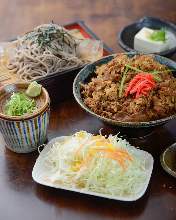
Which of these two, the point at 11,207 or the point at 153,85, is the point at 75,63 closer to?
the point at 153,85

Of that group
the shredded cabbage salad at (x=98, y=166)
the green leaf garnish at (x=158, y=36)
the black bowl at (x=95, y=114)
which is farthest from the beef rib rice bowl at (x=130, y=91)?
the green leaf garnish at (x=158, y=36)

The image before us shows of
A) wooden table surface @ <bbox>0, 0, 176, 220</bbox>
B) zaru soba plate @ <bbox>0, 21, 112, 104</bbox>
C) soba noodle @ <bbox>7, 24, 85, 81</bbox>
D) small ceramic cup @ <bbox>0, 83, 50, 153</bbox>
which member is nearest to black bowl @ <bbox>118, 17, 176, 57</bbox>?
wooden table surface @ <bbox>0, 0, 176, 220</bbox>

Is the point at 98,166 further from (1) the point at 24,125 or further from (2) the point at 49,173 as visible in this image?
(1) the point at 24,125

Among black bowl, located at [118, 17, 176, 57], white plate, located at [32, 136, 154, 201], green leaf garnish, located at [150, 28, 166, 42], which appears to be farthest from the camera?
black bowl, located at [118, 17, 176, 57]

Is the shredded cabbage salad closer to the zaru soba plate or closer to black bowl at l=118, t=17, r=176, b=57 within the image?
the zaru soba plate

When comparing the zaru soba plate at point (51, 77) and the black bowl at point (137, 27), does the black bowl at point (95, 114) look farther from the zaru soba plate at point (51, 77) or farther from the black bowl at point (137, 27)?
the black bowl at point (137, 27)

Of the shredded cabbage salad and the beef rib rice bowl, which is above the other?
the beef rib rice bowl

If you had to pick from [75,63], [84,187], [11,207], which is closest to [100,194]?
[84,187]

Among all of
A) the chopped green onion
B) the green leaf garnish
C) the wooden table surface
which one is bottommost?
the wooden table surface
